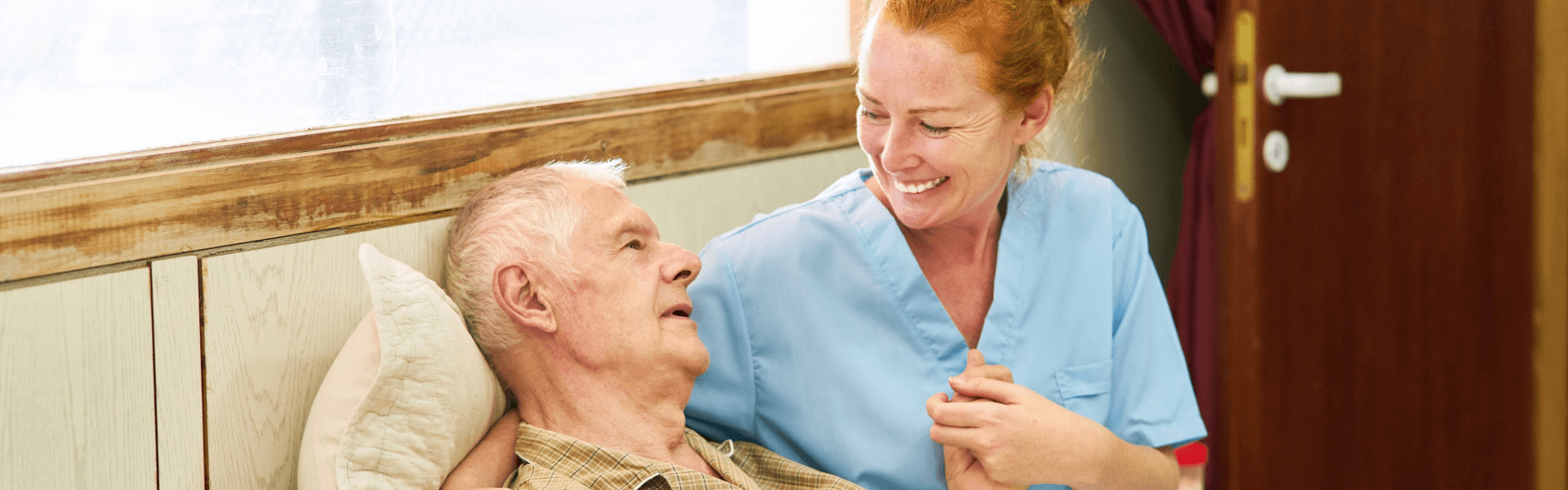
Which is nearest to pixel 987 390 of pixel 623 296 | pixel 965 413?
pixel 965 413

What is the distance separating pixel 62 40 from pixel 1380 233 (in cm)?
185

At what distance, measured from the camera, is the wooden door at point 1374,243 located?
1812 mm

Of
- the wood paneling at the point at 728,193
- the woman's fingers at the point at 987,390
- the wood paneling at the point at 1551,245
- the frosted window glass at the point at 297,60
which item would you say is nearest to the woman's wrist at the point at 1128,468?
the woman's fingers at the point at 987,390

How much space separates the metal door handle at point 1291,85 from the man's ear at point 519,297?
118cm

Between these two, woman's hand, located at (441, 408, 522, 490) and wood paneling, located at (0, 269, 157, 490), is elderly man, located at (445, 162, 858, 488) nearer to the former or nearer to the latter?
woman's hand, located at (441, 408, 522, 490)

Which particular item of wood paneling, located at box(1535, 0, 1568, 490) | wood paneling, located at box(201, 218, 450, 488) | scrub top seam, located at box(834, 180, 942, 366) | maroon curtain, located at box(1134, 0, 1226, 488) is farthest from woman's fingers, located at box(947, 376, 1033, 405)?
wood paneling, located at box(1535, 0, 1568, 490)

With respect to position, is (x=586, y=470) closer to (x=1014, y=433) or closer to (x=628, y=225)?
(x=628, y=225)

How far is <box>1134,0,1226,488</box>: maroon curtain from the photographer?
83.7 inches

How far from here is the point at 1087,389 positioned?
1.42 meters

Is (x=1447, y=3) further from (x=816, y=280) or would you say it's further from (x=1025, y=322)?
(x=816, y=280)

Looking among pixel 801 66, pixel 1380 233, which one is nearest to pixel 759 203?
pixel 801 66

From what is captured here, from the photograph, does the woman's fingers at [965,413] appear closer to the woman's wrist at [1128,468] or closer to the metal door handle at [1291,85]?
the woman's wrist at [1128,468]

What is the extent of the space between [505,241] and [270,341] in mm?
248

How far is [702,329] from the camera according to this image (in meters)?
1.32
